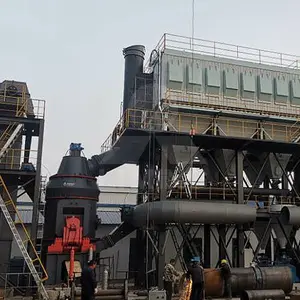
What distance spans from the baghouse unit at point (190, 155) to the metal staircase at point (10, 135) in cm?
298

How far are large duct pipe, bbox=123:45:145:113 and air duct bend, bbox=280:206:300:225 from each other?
31.2ft

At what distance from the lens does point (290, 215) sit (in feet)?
60.1

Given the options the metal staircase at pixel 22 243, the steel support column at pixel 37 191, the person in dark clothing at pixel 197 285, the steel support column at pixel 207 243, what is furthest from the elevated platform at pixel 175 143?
the person in dark clothing at pixel 197 285

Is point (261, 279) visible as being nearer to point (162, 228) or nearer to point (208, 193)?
point (162, 228)

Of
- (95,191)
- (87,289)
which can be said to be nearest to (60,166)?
(95,191)

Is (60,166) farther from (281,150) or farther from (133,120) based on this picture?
(281,150)

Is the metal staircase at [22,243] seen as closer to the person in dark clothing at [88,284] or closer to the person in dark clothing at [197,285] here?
the person in dark clothing at [88,284]

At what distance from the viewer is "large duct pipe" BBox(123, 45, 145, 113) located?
21.3 meters

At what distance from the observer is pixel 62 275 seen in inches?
695

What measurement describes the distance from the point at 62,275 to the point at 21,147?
6.18m

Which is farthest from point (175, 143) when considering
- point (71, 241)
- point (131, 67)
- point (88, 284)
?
point (88, 284)

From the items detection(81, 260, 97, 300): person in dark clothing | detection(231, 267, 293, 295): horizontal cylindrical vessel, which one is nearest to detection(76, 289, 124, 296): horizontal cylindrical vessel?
detection(231, 267, 293, 295): horizontal cylindrical vessel

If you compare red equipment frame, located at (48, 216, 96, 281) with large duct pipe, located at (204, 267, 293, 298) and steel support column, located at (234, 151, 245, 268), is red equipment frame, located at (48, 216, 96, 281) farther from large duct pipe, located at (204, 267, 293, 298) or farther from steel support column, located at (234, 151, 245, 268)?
steel support column, located at (234, 151, 245, 268)

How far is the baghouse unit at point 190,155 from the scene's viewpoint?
59.4 ft
